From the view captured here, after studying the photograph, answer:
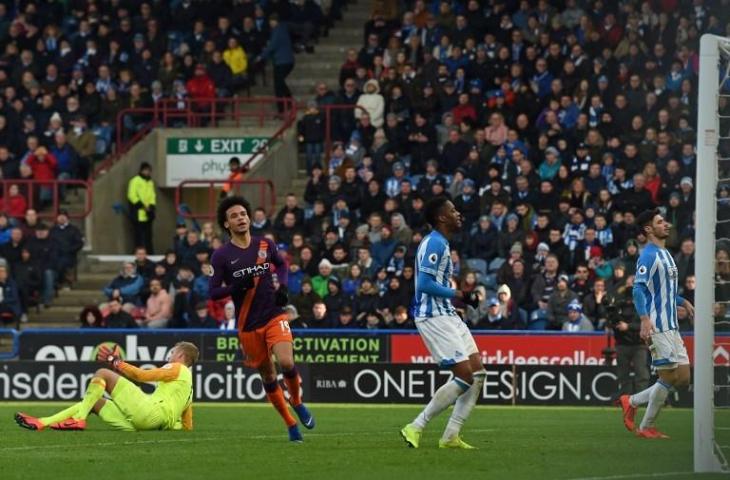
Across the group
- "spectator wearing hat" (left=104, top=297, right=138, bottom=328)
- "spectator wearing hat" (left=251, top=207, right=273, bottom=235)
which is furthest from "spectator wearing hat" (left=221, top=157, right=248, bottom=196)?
"spectator wearing hat" (left=104, top=297, right=138, bottom=328)

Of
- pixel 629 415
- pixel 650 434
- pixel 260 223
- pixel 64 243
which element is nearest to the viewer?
pixel 650 434

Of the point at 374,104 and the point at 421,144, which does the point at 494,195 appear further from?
the point at 374,104

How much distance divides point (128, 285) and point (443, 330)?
16.0 meters

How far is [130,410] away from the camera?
16.3 meters

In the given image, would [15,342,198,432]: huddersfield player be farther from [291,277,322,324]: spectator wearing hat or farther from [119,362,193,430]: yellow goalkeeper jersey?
[291,277,322,324]: spectator wearing hat

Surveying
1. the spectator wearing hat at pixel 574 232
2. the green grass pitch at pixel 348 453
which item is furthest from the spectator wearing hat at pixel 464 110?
the green grass pitch at pixel 348 453

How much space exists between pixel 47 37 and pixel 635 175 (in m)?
15.0

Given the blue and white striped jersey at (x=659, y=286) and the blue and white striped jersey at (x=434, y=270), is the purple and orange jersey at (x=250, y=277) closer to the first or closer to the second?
the blue and white striped jersey at (x=434, y=270)

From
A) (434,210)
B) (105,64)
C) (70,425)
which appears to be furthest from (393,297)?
(434,210)

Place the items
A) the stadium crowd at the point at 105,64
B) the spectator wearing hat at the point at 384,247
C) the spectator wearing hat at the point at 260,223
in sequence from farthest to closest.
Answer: the stadium crowd at the point at 105,64 < the spectator wearing hat at the point at 260,223 < the spectator wearing hat at the point at 384,247

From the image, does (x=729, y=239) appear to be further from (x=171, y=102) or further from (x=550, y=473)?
(x=171, y=102)

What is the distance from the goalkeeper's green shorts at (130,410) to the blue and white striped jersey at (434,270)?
363 cm

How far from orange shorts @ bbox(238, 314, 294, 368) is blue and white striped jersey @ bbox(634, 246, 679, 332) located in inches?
134

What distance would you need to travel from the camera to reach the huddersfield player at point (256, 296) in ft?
48.6
